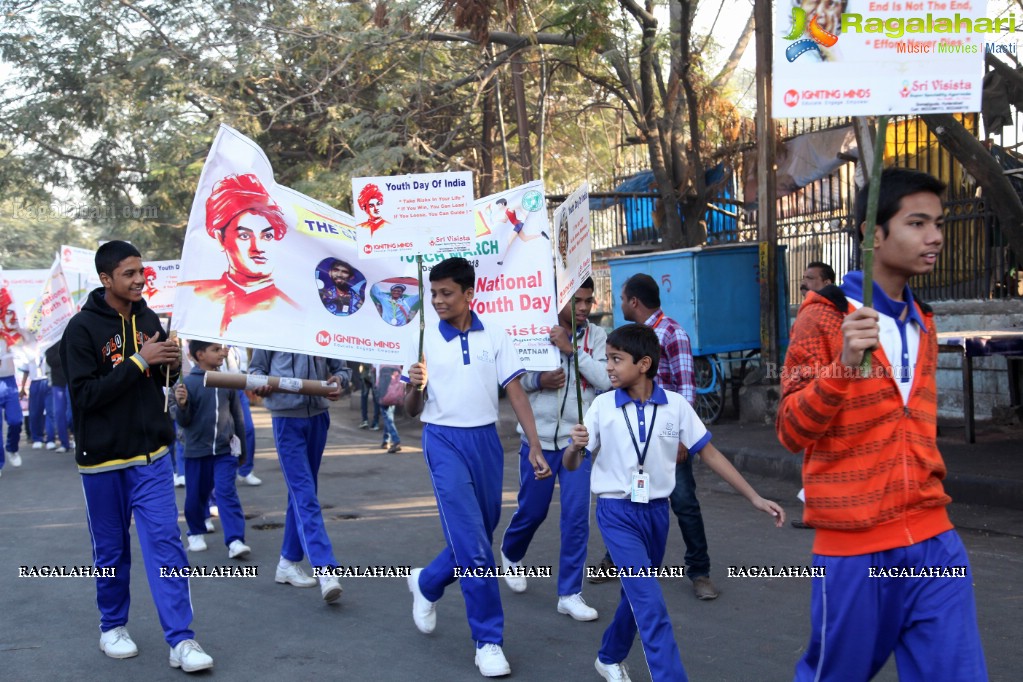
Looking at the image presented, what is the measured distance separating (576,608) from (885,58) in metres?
3.77

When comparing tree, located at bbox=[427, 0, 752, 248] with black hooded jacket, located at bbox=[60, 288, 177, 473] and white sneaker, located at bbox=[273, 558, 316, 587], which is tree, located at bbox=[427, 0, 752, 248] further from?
black hooded jacket, located at bbox=[60, 288, 177, 473]

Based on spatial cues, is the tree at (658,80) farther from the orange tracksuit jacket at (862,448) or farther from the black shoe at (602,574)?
the orange tracksuit jacket at (862,448)

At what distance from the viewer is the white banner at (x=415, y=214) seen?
5566 millimetres

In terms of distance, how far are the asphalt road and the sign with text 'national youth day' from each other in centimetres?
294

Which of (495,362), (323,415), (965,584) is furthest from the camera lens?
(323,415)

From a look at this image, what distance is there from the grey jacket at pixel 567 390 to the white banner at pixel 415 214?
0.97 meters

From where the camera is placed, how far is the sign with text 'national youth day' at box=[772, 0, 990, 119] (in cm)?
275

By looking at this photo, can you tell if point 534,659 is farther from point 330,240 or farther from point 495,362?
point 330,240

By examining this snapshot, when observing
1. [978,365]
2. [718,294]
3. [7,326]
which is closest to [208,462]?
[7,326]

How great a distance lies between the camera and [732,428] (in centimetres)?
1279

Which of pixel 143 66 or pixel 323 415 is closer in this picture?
pixel 323 415

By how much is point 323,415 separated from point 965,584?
443 centimetres

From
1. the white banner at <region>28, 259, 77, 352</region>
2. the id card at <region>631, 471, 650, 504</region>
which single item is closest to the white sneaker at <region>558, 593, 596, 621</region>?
the id card at <region>631, 471, 650, 504</region>

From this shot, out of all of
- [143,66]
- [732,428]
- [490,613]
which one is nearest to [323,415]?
[490,613]
